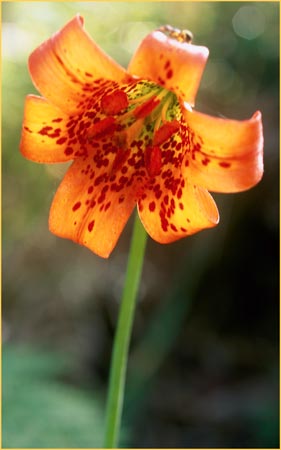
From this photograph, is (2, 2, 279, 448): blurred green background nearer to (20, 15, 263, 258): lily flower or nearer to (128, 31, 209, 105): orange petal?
(20, 15, 263, 258): lily flower

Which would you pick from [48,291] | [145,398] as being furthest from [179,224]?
[48,291]

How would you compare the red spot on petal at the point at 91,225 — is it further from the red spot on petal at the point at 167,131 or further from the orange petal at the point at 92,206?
the red spot on petal at the point at 167,131

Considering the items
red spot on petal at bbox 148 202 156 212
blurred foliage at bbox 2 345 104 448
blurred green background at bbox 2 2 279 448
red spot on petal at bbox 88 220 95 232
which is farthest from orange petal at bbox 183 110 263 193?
blurred green background at bbox 2 2 279 448

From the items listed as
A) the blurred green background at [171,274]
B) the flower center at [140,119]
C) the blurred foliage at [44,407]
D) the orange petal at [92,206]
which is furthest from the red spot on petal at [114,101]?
the blurred green background at [171,274]

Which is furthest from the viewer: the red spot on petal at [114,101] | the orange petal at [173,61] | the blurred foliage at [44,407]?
the blurred foliage at [44,407]

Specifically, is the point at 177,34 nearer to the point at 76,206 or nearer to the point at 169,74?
the point at 169,74

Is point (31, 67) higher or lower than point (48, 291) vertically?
higher

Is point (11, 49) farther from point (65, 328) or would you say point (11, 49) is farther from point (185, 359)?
point (185, 359)
